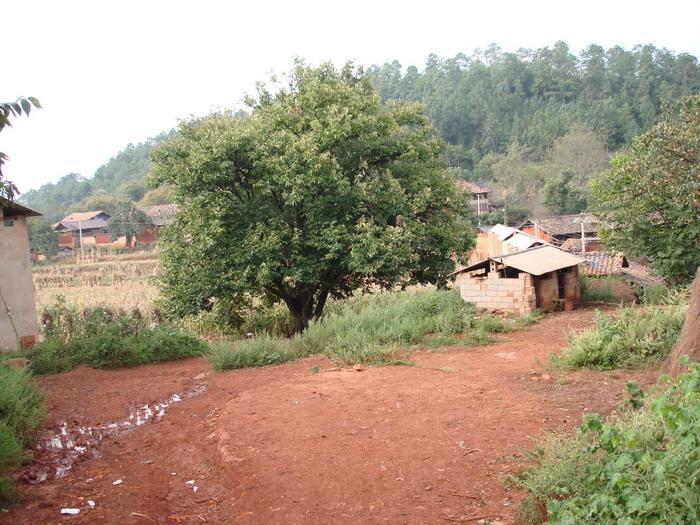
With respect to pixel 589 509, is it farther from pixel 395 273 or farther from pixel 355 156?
pixel 355 156

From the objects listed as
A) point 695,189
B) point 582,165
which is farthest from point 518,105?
point 695,189

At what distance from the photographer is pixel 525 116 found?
78.3 m

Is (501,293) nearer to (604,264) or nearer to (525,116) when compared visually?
(604,264)

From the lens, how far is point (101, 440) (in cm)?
675

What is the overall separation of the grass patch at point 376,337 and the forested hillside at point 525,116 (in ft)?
129

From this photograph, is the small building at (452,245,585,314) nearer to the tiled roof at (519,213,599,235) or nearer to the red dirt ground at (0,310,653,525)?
the red dirt ground at (0,310,653,525)

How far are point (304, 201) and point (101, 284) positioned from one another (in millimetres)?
17879

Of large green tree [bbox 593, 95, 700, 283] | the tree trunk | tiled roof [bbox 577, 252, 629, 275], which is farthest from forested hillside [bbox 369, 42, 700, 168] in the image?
the tree trunk

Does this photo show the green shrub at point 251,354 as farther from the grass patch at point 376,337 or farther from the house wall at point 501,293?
the house wall at point 501,293

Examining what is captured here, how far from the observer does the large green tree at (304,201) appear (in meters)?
13.2

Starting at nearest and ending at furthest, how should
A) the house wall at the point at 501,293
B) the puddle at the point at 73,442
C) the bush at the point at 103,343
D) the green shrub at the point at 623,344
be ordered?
the puddle at the point at 73,442, the green shrub at the point at 623,344, the bush at the point at 103,343, the house wall at the point at 501,293

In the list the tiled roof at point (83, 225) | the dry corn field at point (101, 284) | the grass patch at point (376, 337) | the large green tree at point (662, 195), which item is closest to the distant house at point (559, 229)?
the large green tree at point (662, 195)

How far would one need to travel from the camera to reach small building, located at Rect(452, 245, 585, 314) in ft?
45.7

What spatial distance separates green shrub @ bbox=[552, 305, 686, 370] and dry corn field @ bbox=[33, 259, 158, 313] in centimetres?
1308
